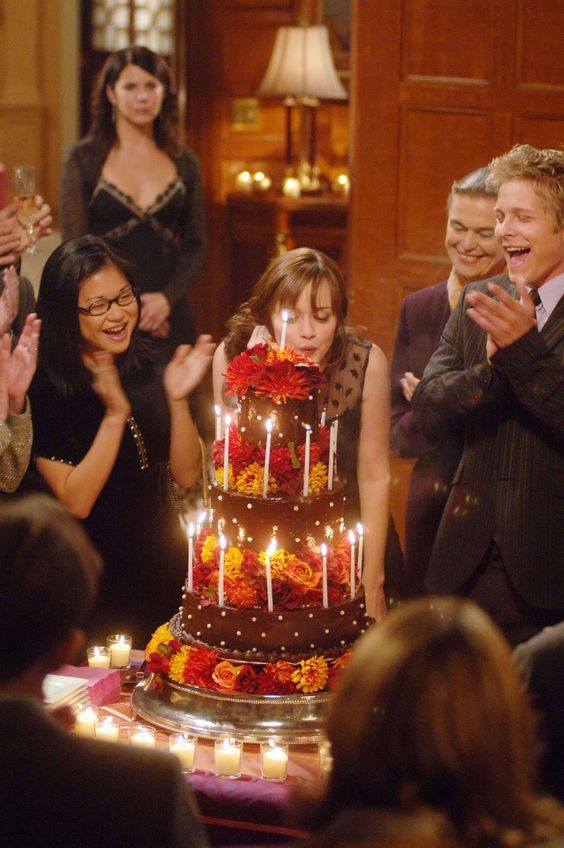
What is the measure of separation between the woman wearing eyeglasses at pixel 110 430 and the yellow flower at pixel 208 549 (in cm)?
60

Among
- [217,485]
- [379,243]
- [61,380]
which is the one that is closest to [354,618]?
[217,485]

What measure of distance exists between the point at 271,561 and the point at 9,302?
122 cm

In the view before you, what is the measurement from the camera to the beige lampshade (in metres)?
7.11

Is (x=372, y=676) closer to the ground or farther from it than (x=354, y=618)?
farther from it

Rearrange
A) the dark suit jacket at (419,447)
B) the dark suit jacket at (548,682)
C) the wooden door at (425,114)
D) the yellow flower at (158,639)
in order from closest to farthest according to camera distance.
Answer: the dark suit jacket at (548,682) < the yellow flower at (158,639) < the dark suit jacket at (419,447) < the wooden door at (425,114)

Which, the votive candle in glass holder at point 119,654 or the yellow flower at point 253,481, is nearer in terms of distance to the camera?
the yellow flower at point 253,481

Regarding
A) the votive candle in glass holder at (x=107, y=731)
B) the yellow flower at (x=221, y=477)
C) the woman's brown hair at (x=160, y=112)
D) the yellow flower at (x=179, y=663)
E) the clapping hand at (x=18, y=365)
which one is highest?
the woman's brown hair at (x=160, y=112)

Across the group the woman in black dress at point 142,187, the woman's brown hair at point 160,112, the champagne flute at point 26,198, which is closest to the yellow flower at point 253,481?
the champagne flute at point 26,198

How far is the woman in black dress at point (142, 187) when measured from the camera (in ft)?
16.4

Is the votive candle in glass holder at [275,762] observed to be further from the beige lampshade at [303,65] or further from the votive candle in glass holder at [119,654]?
the beige lampshade at [303,65]

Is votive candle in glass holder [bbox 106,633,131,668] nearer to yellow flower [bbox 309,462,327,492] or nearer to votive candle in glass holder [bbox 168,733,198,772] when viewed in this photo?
votive candle in glass holder [bbox 168,733,198,772]

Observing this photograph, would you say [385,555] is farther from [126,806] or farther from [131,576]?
[126,806]

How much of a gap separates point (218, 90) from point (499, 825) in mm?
6893

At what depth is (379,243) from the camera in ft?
16.9
